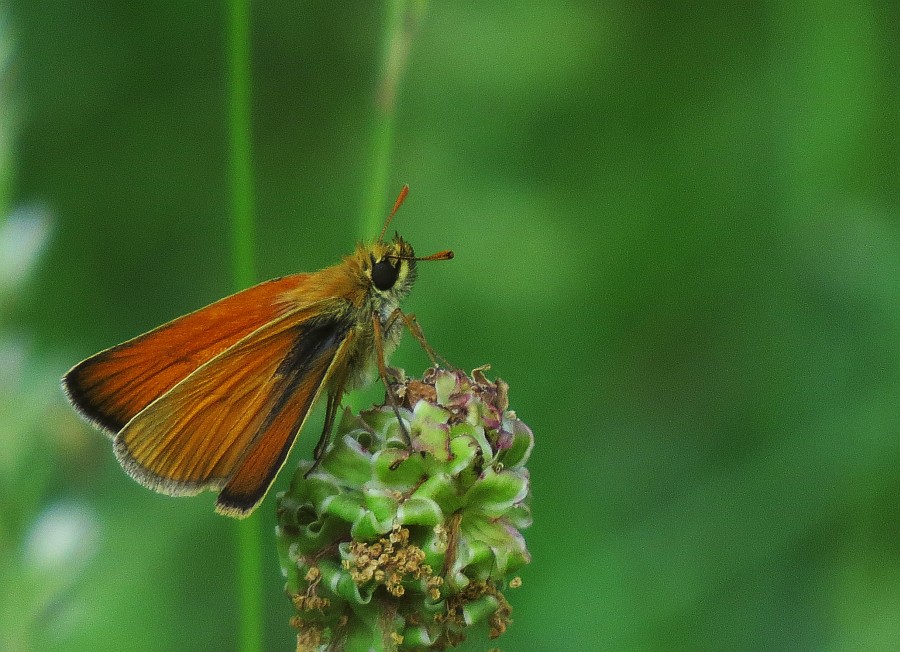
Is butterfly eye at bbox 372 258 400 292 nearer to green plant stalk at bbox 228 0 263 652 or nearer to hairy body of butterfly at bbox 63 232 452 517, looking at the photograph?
hairy body of butterfly at bbox 63 232 452 517

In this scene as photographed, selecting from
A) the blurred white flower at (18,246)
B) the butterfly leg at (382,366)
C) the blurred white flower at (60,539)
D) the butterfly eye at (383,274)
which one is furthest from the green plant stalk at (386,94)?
the blurred white flower at (60,539)

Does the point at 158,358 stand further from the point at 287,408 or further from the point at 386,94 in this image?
the point at 386,94

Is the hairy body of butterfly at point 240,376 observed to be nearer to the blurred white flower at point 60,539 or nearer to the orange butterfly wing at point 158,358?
the orange butterfly wing at point 158,358

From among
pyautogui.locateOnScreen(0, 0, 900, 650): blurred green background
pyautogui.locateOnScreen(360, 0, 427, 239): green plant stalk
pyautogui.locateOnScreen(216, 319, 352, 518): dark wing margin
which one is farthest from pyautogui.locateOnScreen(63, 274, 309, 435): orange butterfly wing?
pyautogui.locateOnScreen(0, 0, 900, 650): blurred green background

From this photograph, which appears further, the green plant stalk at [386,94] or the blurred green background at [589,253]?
the blurred green background at [589,253]

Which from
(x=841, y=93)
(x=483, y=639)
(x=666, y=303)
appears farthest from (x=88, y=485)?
(x=841, y=93)

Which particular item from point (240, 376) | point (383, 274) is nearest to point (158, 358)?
point (240, 376)

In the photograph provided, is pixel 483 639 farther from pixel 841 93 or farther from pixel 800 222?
pixel 841 93
